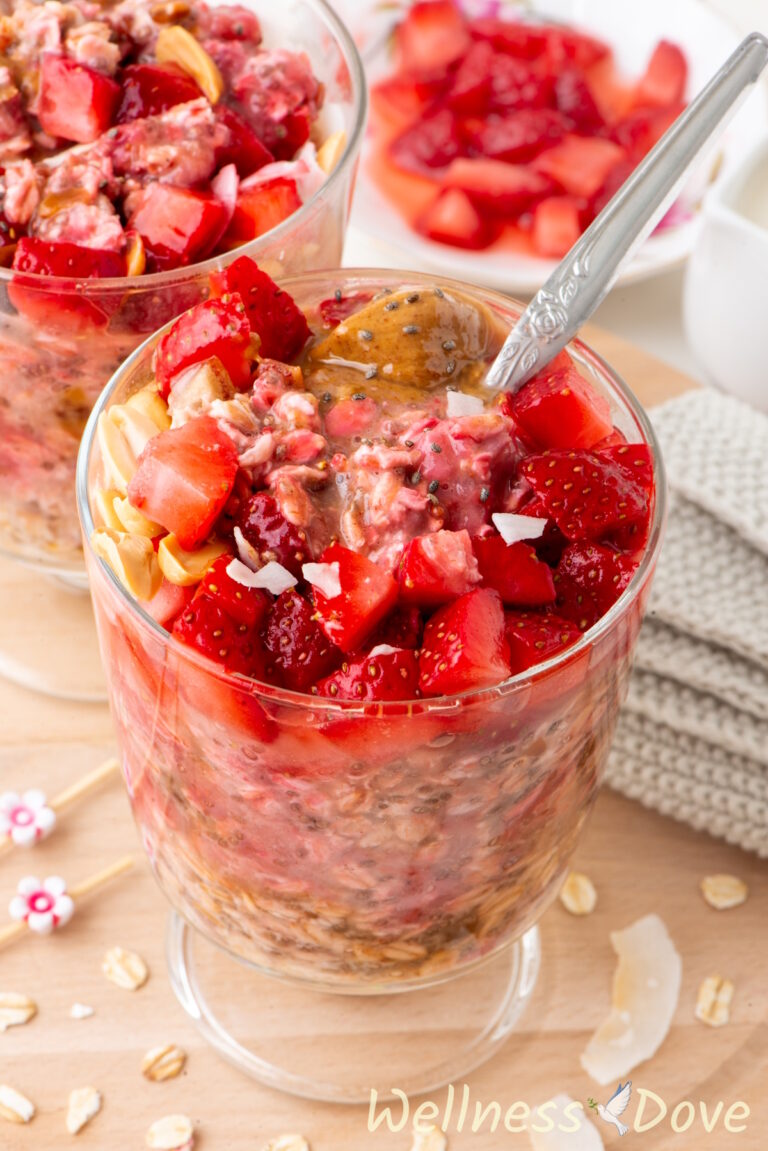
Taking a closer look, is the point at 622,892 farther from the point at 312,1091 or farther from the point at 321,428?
the point at 321,428

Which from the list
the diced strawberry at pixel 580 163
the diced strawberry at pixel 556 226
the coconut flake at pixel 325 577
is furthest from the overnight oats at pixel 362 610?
the diced strawberry at pixel 580 163

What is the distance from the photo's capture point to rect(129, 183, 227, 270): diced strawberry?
1544 mm

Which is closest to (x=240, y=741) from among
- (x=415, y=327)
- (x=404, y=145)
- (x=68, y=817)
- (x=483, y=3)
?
(x=415, y=327)

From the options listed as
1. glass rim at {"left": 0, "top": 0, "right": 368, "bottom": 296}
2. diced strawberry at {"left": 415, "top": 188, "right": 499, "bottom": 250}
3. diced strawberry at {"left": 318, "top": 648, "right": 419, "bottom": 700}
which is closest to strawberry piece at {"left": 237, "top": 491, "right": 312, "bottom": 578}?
diced strawberry at {"left": 318, "top": 648, "right": 419, "bottom": 700}

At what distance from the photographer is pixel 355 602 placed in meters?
1.05

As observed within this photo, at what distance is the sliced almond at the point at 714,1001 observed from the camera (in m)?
1.55

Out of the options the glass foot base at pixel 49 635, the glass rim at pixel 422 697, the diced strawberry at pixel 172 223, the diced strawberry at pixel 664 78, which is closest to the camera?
the glass rim at pixel 422 697

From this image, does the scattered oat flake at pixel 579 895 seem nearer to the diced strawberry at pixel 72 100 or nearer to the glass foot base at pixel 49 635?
the glass foot base at pixel 49 635

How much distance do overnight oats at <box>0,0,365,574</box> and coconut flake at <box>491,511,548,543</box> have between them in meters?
0.52

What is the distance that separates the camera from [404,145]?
270cm

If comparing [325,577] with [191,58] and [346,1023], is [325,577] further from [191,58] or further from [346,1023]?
[191,58]

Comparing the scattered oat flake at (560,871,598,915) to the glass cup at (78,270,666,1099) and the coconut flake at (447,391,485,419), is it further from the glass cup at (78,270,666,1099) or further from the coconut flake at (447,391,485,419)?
the coconut flake at (447,391,485,419)

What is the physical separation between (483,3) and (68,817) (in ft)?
6.63

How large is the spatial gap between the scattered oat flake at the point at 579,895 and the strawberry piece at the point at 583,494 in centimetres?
61
